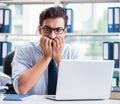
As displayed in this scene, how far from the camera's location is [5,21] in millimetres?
3389

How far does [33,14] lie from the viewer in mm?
3770

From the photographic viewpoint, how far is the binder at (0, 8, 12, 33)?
3.37 m

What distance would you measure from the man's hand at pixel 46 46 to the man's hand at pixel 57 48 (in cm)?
3

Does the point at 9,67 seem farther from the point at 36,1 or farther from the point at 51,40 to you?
the point at 36,1

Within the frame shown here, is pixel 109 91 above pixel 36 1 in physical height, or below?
below

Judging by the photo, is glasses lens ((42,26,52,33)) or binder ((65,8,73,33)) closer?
glasses lens ((42,26,52,33))

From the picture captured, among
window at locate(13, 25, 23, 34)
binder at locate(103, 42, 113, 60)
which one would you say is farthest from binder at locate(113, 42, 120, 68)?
window at locate(13, 25, 23, 34)

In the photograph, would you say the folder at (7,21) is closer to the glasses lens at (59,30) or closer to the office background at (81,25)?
the office background at (81,25)

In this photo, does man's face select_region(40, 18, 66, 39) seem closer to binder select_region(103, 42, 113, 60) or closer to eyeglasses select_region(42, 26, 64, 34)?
eyeglasses select_region(42, 26, 64, 34)

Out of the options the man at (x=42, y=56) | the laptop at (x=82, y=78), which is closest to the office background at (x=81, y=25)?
the man at (x=42, y=56)

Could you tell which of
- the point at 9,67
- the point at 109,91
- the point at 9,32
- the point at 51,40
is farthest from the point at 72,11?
the point at 109,91

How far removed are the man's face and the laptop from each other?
48 cm

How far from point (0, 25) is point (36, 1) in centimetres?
52

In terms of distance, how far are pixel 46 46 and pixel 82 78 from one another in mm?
492
